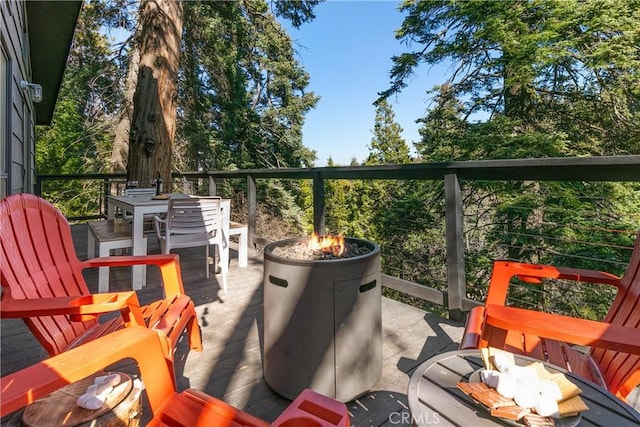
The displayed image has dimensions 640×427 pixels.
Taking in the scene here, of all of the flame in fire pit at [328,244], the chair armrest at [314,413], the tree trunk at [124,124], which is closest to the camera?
the chair armrest at [314,413]

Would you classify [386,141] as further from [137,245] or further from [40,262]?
[40,262]

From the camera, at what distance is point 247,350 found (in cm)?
217

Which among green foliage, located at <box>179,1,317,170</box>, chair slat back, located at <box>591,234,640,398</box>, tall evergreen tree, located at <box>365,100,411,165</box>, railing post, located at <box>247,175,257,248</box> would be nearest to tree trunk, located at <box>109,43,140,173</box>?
green foliage, located at <box>179,1,317,170</box>

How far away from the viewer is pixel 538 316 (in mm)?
1088

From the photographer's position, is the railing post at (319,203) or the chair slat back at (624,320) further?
the railing post at (319,203)

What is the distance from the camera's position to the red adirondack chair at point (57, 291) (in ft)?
4.07

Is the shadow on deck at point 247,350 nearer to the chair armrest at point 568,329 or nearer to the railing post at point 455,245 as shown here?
the railing post at point 455,245

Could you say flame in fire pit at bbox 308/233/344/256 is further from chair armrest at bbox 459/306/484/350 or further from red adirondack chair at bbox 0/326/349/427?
red adirondack chair at bbox 0/326/349/427

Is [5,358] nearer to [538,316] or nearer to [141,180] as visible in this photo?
[538,316]

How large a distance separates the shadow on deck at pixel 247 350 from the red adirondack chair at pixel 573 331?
0.61m

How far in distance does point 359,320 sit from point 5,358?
2.21 meters

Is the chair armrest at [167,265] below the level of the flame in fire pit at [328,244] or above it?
below

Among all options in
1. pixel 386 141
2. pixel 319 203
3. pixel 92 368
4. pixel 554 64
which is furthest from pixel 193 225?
pixel 386 141

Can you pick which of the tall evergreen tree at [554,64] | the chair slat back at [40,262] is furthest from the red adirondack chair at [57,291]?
the tall evergreen tree at [554,64]
